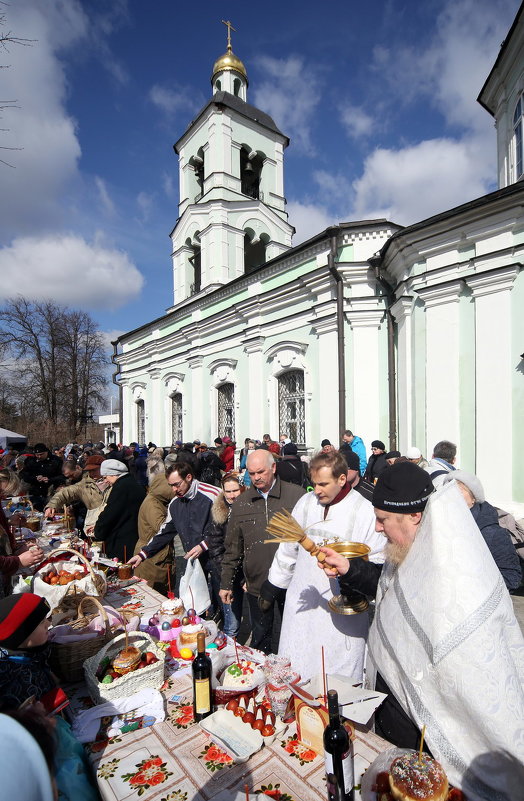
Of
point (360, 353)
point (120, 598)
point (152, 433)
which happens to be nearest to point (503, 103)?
point (360, 353)

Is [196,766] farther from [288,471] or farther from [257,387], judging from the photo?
[257,387]

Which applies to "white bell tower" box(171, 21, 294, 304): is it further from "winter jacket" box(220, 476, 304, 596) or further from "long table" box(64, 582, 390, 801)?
"long table" box(64, 582, 390, 801)

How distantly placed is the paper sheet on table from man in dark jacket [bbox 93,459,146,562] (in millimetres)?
3195

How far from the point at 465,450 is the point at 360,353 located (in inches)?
128

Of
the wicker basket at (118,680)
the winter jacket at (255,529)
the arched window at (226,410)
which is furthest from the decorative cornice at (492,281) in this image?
the arched window at (226,410)

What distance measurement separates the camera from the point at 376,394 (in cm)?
984

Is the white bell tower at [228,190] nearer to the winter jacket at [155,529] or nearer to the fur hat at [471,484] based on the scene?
the winter jacket at [155,529]

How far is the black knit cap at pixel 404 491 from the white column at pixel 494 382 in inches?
250

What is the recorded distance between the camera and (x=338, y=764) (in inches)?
54.7

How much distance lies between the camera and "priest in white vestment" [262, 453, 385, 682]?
7.91 ft

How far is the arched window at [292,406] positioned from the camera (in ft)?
38.8

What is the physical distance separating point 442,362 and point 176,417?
42.6ft

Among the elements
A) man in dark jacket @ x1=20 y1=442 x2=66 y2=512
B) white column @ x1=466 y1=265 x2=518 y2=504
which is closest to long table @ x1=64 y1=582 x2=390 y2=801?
white column @ x1=466 y1=265 x2=518 y2=504

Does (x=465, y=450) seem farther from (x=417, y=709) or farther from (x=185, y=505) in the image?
(x=417, y=709)
